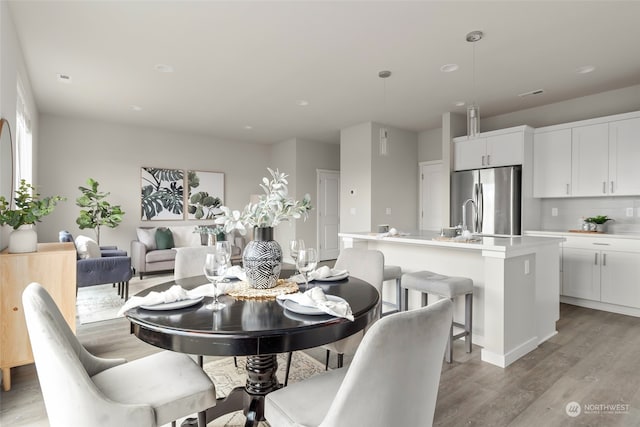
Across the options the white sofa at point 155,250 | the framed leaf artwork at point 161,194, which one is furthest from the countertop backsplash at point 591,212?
the framed leaf artwork at point 161,194

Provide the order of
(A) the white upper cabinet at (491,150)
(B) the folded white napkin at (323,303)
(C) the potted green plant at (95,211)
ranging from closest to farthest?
1. (B) the folded white napkin at (323,303)
2. (A) the white upper cabinet at (491,150)
3. (C) the potted green plant at (95,211)

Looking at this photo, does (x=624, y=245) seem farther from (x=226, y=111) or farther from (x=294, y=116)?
(x=226, y=111)

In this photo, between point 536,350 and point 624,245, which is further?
point 624,245

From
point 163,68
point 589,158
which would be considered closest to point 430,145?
point 589,158

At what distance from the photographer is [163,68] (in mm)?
3605

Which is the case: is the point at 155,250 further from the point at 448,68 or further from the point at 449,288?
the point at 448,68

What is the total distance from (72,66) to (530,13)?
441 centimetres

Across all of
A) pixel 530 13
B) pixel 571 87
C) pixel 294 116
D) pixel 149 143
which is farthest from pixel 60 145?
pixel 571 87

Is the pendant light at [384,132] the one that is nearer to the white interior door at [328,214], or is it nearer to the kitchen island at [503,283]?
the kitchen island at [503,283]

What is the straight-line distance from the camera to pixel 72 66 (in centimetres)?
358

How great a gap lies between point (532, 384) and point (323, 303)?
184 centimetres

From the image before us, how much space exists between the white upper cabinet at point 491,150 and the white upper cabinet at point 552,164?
301 mm

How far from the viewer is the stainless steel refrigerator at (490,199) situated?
15.1 feet

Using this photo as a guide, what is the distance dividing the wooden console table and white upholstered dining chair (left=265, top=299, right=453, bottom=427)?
2.12 metres
